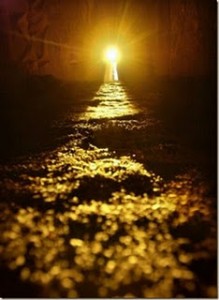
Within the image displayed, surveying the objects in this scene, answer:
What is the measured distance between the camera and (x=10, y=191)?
4.14 m

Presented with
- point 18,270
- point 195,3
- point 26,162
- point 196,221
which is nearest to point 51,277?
point 18,270

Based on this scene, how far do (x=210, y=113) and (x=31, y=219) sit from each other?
458cm

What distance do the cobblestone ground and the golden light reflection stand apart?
1738 millimetres

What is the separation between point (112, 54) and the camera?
38.8 ft

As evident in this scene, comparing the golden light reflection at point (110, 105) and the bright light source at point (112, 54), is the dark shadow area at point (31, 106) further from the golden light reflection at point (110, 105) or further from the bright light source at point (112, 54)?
the bright light source at point (112, 54)

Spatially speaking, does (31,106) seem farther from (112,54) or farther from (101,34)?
(112,54)

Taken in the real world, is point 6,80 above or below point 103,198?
above

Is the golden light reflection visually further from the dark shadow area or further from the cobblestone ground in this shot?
the cobblestone ground

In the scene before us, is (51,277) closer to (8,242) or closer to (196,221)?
(8,242)

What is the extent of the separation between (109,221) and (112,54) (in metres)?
9.37

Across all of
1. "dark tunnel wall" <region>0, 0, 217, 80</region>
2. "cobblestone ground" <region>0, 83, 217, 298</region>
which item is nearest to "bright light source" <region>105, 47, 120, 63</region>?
"dark tunnel wall" <region>0, 0, 217, 80</region>

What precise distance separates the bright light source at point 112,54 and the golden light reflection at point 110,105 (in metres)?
1.42

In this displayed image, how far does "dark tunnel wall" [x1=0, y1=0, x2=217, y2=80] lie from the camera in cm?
870

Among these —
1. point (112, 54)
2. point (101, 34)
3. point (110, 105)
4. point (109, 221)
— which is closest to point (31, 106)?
point (110, 105)
